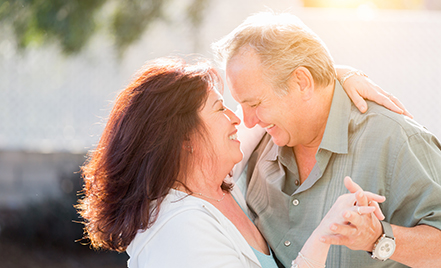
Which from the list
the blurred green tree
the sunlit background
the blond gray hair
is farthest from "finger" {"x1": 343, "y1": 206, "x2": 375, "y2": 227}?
the blurred green tree

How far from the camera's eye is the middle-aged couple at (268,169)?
1624mm

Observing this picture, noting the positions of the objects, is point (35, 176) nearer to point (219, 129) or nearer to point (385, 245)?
point (219, 129)

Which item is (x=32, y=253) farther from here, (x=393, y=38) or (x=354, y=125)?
(x=393, y=38)

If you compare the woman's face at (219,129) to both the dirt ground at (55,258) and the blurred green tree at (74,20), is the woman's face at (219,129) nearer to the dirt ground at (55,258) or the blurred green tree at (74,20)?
the dirt ground at (55,258)

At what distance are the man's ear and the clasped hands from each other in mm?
749

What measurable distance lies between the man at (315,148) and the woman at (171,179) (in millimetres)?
Result: 188

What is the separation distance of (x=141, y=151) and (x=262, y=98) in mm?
702

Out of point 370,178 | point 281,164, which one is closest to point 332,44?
point 281,164

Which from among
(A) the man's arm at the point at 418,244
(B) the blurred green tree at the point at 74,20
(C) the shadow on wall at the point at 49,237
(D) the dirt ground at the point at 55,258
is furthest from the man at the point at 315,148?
(B) the blurred green tree at the point at 74,20

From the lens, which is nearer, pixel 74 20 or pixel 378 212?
pixel 378 212

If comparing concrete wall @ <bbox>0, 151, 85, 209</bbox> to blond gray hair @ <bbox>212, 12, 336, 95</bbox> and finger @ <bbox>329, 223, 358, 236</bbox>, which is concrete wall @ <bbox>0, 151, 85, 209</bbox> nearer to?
blond gray hair @ <bbox>212, 12, 336, 95</bbox>

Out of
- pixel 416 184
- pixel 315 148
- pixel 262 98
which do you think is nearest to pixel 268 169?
pixel 315 148

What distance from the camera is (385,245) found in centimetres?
156

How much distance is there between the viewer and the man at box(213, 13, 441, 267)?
5.69 feet
